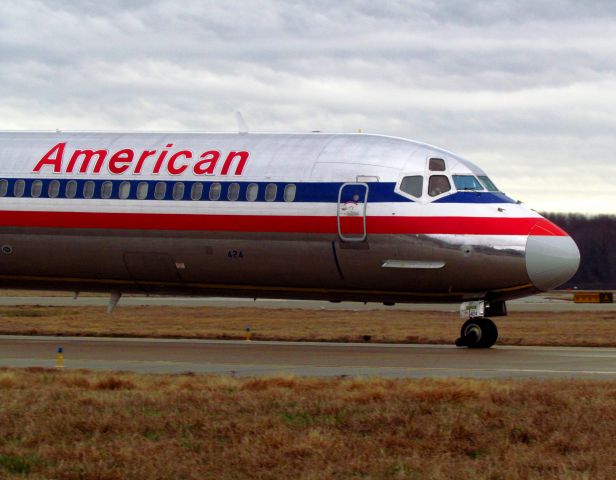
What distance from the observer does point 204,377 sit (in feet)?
67.8

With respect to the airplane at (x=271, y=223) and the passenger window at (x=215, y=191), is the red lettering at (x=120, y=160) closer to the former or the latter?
the airplane at (x=271, y=223)

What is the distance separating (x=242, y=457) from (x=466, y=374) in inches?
409

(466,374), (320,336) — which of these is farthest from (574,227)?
(466,374)

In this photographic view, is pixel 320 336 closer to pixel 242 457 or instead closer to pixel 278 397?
pixel 278 397

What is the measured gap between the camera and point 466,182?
30812 millimetres

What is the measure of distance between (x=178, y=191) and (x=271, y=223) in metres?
2.96

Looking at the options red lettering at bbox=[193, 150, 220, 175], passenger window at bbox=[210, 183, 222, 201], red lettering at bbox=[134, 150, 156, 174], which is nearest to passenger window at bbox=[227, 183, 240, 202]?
passenger window at bbox=[210, 183, 222, 201]

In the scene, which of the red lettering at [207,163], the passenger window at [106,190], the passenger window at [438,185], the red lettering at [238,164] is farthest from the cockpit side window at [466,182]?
the passenger window at [106,190]

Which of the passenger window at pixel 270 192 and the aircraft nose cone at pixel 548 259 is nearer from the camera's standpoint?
the aircraft nose cone at pixel 548 259

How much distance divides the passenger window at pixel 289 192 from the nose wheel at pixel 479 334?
5.77 m

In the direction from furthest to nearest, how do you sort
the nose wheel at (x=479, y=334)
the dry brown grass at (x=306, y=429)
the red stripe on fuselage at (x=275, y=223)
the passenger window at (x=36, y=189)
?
the passenger window at (x=36, y=189) → the nose wheel at (x=479, y=334) → the red stripe on fuselage at (x=275, y=223) → the dry brown grass at (x=306, y=429)

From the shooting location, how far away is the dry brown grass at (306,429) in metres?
12.3

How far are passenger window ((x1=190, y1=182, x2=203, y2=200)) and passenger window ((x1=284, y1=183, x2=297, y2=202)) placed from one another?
2.46 metres

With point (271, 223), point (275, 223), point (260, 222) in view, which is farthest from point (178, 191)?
point (275, 223)
